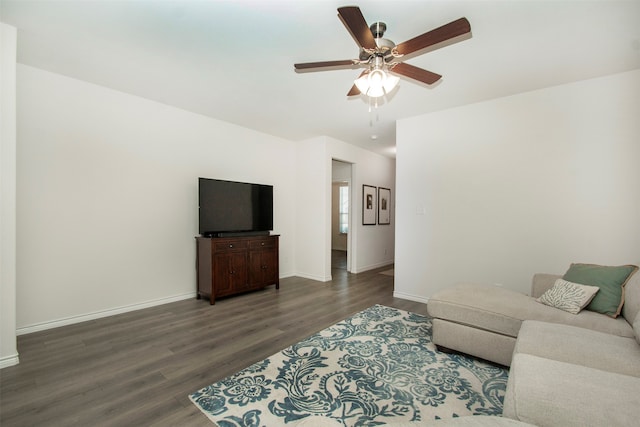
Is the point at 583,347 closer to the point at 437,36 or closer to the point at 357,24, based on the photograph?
the point at 437,36

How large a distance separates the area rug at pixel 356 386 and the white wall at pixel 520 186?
154 centimetres

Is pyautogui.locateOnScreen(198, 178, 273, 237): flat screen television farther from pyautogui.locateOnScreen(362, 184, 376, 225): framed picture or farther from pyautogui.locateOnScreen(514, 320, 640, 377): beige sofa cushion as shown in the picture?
pyautogui.locateOnScreen(514, 320, 640, 377): beige sofa cushion

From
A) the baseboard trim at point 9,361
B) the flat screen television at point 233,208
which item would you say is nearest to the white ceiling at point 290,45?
the flat screen television at point 233,208

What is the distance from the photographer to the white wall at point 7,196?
2.19 metres

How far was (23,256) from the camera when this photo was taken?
280cm

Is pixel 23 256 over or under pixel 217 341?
over

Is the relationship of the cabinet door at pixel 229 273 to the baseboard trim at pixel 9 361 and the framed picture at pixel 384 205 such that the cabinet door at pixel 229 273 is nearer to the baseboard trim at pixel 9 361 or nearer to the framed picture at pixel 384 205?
the baseboard trim at pixel 9 361

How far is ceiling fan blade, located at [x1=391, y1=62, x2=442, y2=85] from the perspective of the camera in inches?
85.4

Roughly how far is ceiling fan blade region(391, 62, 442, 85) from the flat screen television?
276 centimetres

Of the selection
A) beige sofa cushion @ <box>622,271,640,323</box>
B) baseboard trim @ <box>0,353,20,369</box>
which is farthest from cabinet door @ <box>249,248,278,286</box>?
beige sofa cushion @ <box>622,271,640,323</box>

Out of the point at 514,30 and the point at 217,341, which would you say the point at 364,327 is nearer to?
the point at 217,341

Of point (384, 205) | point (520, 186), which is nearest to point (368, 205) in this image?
point (384, 205)

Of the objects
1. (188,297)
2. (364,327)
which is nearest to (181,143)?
(188,297)

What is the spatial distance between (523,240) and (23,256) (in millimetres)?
5212
